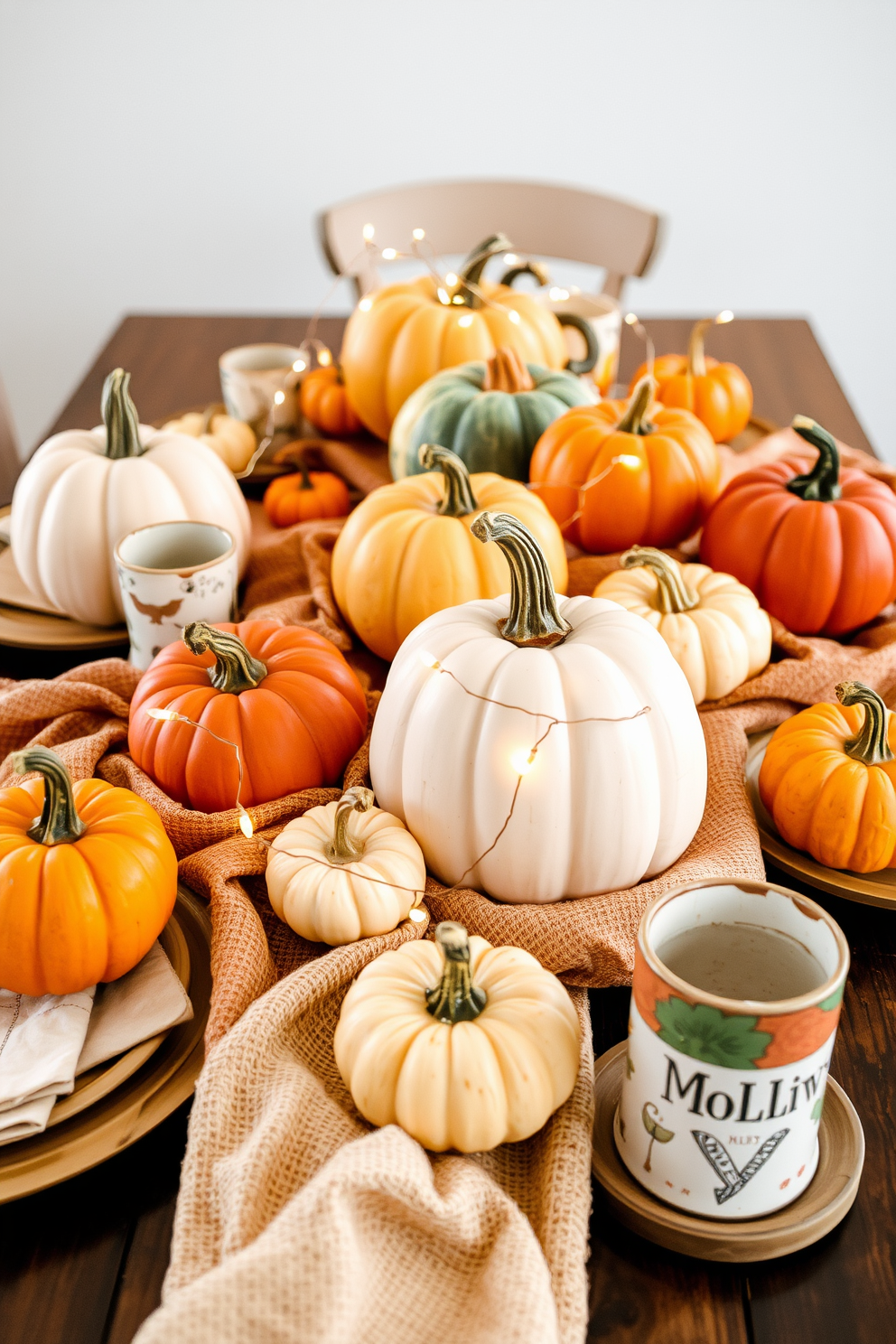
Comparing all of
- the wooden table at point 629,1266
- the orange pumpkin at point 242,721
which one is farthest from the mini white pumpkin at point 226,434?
the wooden table at point 629,1266

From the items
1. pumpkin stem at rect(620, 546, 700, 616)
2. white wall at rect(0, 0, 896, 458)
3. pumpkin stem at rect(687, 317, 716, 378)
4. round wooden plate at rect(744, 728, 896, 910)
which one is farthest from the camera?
white wall at rect(0, 0, 896, 458)

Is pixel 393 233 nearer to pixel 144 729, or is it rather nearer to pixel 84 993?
pixel 144 729

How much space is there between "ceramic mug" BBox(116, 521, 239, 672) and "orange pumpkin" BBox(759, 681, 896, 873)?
59 centimetres

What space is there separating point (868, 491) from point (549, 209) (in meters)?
1.62

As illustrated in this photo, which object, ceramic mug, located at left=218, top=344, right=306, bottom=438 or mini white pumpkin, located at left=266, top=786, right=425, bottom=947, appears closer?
mini white pumpkin, located at left=266, top=786, right=425, bottom=947

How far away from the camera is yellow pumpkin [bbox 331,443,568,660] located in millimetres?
1143

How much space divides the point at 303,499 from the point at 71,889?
0.85 m

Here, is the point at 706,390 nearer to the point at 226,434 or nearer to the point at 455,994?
the point at 226,434

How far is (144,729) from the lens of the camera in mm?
1003

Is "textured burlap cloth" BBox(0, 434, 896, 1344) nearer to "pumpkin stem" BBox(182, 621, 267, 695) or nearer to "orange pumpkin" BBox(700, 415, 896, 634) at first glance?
"pumpkin stem" BBox(182, 621, 267, 695)

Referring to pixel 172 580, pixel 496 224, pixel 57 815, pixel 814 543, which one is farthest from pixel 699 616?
pixel 496 224

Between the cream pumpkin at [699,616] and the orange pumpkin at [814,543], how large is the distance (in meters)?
0.08

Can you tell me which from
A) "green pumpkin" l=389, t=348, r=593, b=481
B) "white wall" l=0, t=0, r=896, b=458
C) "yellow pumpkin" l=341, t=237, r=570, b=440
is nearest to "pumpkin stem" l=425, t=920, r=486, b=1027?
"green pumpkin" l=389, t=348, r=593, b=481

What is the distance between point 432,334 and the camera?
157 cm
